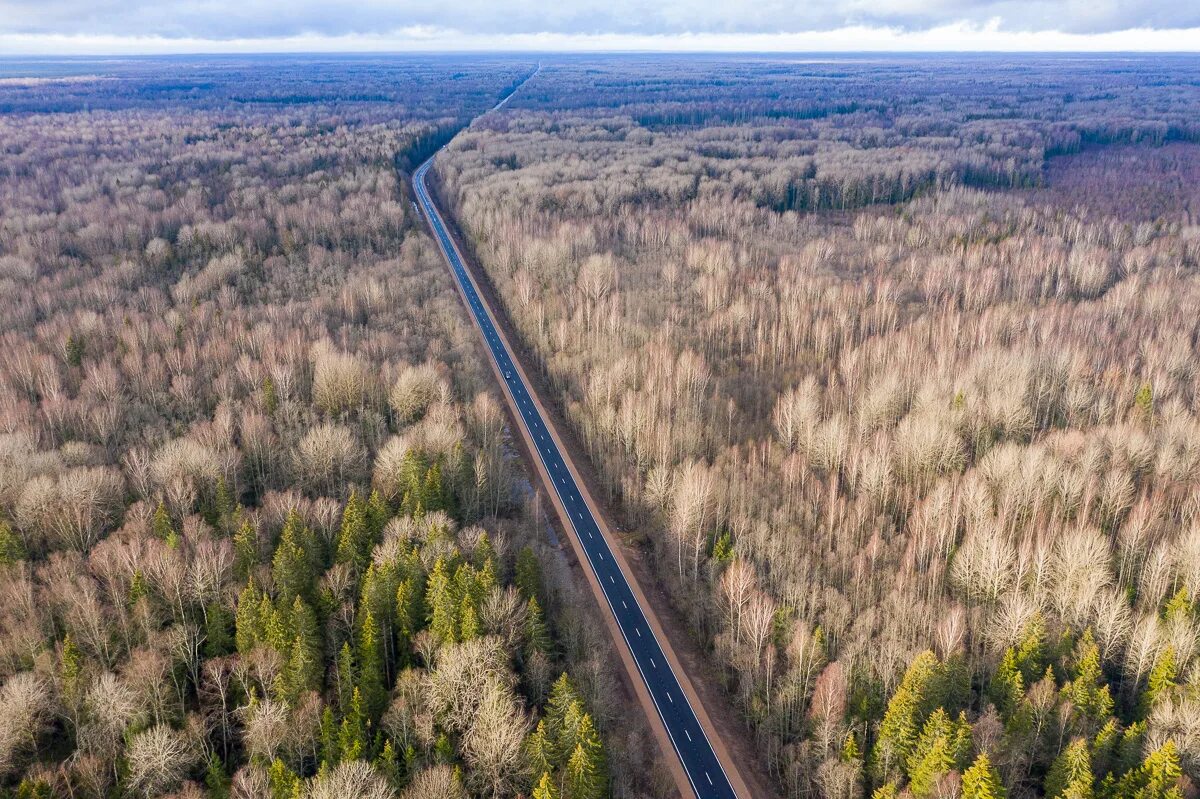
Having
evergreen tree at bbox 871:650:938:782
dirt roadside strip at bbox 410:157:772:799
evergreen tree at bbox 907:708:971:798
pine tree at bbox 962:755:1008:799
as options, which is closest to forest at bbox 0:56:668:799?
dirt roadside strip at bbox 410:157:772:799

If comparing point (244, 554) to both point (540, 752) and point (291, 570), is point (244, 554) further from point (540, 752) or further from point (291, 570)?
point (540, 752)

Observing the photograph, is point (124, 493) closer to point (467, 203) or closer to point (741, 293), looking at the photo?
point (741, 293)

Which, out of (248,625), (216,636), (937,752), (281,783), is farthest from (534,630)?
(937,752)

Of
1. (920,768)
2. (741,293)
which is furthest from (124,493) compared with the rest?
(741,293)

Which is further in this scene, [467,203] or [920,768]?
[467,203]

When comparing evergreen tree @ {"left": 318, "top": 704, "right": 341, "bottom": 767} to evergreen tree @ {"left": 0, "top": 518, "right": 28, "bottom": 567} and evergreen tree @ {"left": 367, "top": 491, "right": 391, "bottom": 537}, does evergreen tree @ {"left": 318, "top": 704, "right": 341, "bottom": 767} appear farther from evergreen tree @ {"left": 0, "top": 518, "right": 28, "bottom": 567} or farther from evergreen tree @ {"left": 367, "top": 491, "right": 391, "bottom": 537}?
evergreen tree @ {"left": 0, "top": 518, "right": 28, "bottom": 567}

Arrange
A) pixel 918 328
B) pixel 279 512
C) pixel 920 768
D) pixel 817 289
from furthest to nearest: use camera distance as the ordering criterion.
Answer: pixel 817 289 < pixel 918 328 < pixel 279 512 < pixel 920 768
